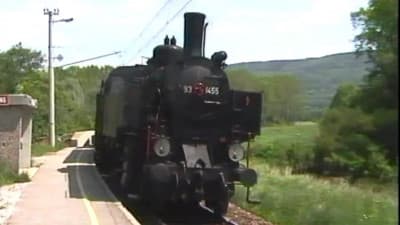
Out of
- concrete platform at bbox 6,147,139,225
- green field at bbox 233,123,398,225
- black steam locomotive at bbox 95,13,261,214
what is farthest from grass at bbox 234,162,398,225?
concrete platform at bbox 6,147,139,225

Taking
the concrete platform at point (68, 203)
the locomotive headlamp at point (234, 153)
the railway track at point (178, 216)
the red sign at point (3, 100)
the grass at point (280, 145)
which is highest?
the red sign at point (3, 100)

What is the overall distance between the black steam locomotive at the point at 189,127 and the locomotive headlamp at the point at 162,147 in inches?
0.8

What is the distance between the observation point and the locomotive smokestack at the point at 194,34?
17406mm

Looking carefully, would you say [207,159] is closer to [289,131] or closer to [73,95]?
[289,131]

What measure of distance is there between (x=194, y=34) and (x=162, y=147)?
2781 millimetres

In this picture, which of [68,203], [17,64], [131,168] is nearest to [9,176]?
[68,203]

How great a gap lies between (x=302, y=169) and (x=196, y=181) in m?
26.7

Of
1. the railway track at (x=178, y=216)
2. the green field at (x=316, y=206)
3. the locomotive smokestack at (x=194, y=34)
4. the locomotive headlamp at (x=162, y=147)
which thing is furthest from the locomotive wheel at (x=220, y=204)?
the locomotive smokestack at (x=194, y=34)

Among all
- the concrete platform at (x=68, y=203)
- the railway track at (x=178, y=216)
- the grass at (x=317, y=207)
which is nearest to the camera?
the concrete platform at (x=68, y=203)

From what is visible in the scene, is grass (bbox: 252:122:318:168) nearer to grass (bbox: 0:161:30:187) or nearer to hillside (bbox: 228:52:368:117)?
hillside (bbox: 228:52:368:117)

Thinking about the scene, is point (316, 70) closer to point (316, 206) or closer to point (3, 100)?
point (3, 100)

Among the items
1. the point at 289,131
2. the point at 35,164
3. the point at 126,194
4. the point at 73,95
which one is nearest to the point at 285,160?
the point at 289,131

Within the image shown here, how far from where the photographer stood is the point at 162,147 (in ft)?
54.3

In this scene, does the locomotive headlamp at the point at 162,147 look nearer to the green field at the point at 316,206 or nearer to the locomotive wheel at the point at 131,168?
the locomotive wheel at the point at 131,168
